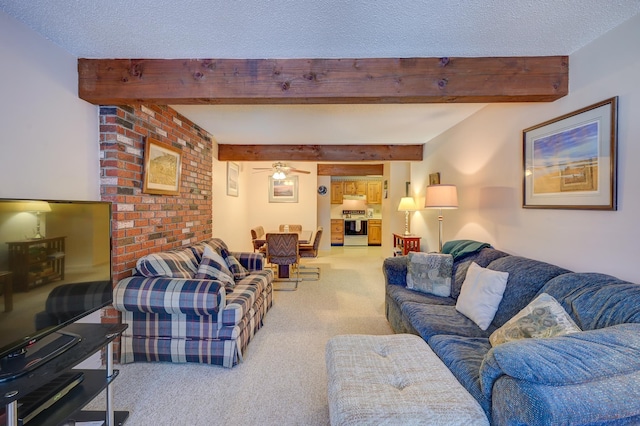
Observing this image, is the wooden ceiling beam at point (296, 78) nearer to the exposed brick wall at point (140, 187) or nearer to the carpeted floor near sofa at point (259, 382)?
the exposed brick wall at point (140, 187)

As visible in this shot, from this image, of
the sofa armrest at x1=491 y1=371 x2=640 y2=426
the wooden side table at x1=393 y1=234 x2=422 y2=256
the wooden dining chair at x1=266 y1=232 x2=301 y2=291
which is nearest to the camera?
the sofa armrest at x1=491 y1=371 x2=640 y2=426

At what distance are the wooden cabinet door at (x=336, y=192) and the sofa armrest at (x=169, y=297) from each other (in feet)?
23.8

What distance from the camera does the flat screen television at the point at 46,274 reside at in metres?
1.21

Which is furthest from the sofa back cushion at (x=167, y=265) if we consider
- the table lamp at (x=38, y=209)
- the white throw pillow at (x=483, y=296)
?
the white throw pillow at (x=483, y=296)

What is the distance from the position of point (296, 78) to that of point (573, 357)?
2.10 meters

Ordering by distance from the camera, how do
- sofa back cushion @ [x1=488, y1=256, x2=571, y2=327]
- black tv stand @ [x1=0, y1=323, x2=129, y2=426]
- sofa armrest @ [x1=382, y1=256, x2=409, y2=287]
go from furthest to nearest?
sofa armrest @ [x1=382, y1=256, x2=409, y2=287]
sofa back cushion @ [x1=488, y1=256, x2=571, y2=327]
black tv stand @ [x1=0, y1=323, x2=129, y2=426]

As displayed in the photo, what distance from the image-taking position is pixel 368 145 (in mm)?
4754

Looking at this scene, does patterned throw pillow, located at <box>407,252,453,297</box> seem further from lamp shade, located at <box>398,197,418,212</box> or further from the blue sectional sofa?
lamp shade, located at <box>398,197,418,212</box>

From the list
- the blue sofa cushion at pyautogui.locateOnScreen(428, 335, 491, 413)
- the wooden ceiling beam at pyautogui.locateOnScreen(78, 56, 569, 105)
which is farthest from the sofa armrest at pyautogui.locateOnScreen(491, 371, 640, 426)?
the wooden ceiling beam at pyautogui.locateOnScreen(78, 56, 569, 105)

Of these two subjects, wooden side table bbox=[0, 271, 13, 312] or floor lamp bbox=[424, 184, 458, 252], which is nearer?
wooden side table bbox=[0, 271, 13, 312]

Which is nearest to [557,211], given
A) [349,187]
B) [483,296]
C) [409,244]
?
[483,296]

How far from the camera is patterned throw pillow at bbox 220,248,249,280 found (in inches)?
128

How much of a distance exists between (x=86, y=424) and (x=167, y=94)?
6.85 ft

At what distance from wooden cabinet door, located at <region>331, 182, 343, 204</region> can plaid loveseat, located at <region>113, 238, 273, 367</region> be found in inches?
277
